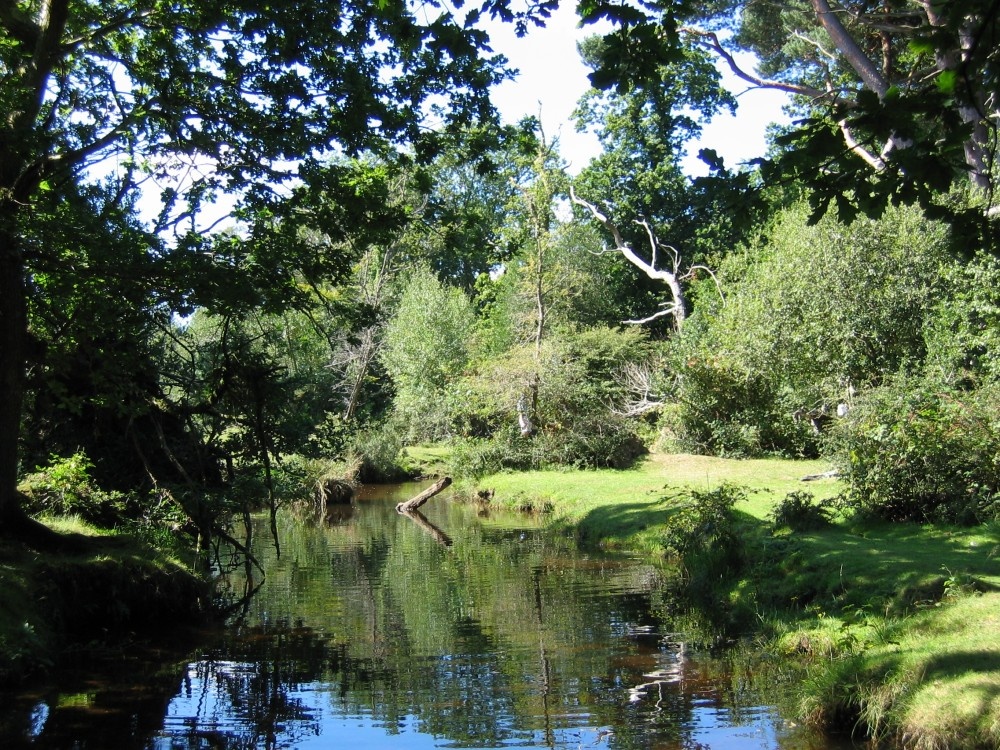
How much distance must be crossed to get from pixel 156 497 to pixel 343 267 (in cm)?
610

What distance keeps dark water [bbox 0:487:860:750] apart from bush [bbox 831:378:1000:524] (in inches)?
163

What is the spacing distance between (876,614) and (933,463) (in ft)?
19.9

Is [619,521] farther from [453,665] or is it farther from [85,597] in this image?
[85,597]

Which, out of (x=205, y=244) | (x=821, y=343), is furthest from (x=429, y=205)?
(x=821, y=343)

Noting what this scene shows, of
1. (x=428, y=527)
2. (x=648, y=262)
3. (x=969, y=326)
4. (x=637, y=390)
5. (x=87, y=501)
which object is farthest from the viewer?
(x=648, y=262)

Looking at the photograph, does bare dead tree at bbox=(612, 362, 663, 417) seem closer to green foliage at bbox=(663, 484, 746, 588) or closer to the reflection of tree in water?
green foliage at bbox=(663, 484, 746, 588)

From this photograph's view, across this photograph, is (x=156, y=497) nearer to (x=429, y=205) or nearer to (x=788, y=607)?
(x=429, y=205)

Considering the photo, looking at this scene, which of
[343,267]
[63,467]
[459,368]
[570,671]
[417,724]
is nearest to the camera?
[417,724]

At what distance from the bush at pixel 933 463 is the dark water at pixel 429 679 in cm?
413

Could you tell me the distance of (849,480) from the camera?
51.9ft

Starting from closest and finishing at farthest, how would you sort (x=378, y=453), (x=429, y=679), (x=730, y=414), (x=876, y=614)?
(x=876, y=614) → (x=429, y=679) → (x=730, y=414) → (x=378, y=453)

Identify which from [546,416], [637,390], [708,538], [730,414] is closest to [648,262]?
[637,390]

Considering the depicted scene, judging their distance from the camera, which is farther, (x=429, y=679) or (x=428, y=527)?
(x=428, y=527)

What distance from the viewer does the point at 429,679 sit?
10.2 metres
